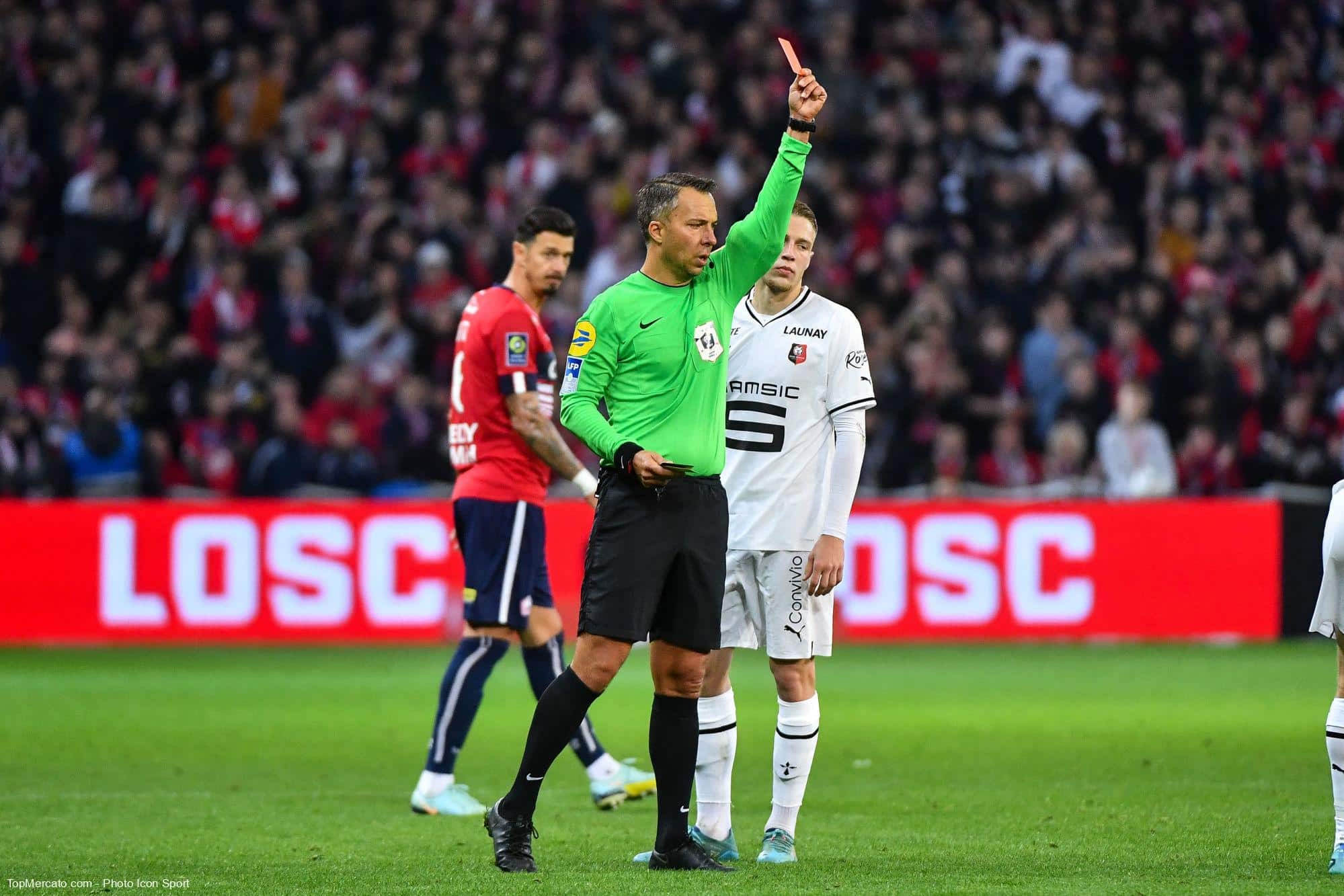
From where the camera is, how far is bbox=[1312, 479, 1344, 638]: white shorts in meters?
6.21

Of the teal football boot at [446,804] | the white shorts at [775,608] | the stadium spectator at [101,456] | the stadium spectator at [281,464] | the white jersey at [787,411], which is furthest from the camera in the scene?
the stadium spectator at [281,464]

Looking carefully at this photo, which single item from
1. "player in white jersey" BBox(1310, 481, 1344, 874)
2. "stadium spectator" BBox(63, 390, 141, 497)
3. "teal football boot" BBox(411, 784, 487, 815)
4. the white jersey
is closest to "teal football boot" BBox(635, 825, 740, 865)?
the white jersey

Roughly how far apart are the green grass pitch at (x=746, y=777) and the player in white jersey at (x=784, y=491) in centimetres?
45

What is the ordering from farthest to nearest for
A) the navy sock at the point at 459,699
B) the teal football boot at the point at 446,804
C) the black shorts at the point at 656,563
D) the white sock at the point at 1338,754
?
the navy sock at the point at 459,699, the teal football boot at the point at 446,804, the white sock at the point at 1338,754, the black shorts at the point at 656,563

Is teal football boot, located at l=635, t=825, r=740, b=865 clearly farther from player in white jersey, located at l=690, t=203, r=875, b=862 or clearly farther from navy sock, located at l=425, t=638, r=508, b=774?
navy sock, located at l=425, t=638, r=508, b=774

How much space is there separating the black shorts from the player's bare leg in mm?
2170

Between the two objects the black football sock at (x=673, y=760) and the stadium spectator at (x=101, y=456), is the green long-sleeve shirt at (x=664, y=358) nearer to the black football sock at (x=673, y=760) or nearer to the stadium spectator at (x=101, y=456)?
the black football sock at (x=673, y=760)

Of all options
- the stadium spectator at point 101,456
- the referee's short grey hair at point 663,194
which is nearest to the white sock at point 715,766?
the referee's short grey hair at point 663,194

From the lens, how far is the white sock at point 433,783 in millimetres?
7906

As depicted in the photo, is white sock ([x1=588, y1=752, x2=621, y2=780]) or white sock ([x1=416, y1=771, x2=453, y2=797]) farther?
white sock ([x1=588, y1=752, x2=621, y2=780])

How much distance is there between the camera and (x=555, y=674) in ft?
27.5

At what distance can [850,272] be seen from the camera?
1952 centimetres

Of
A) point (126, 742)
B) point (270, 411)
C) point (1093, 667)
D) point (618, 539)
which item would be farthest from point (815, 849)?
point (270, 411)

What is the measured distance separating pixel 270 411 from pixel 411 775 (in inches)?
346
